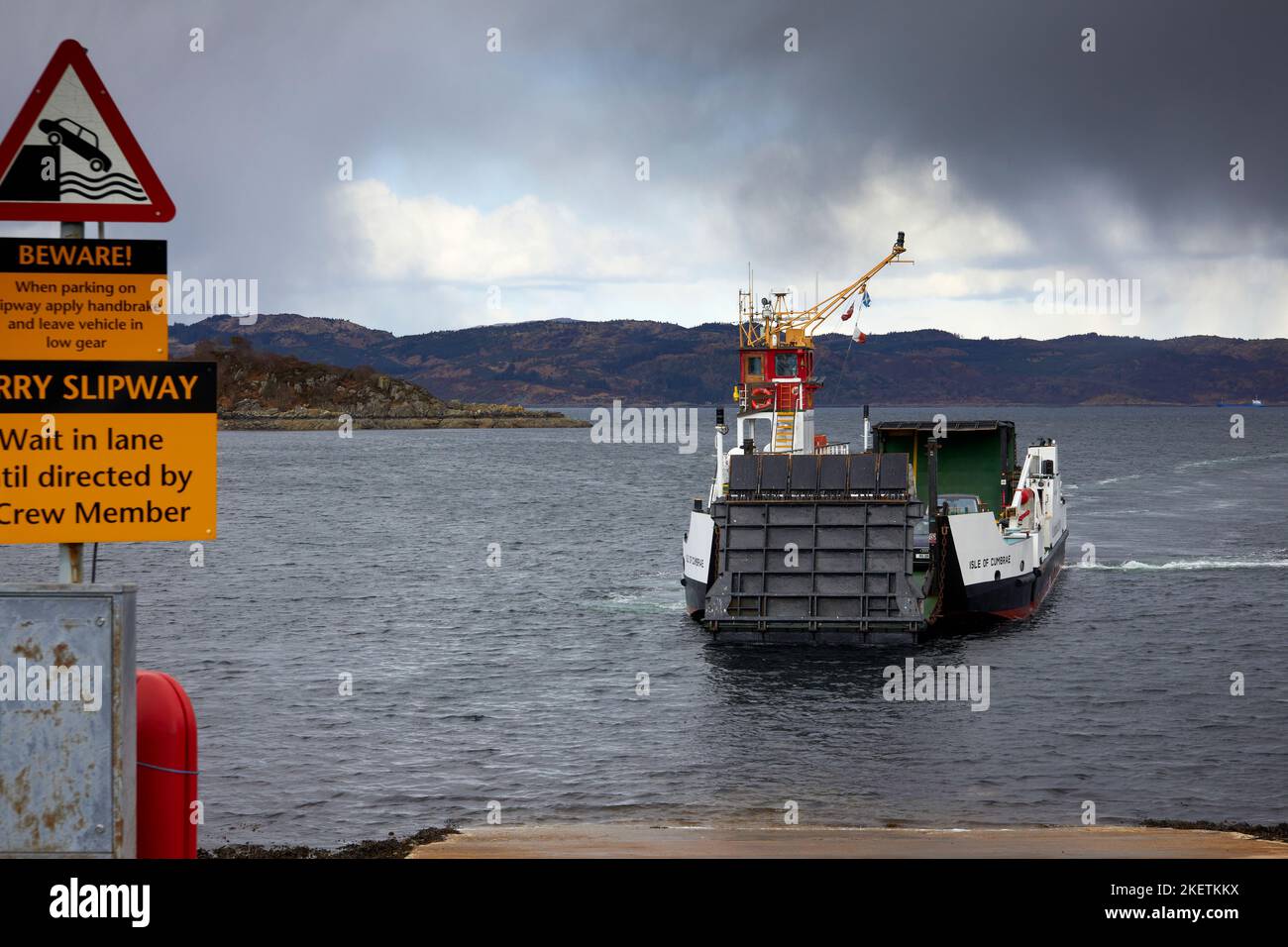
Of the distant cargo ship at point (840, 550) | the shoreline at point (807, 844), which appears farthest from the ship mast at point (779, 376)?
the shoreline at point (807, 844)

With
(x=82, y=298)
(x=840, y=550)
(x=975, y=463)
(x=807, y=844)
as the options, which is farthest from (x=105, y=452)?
(x=975, y=463)

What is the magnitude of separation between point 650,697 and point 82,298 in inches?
1058

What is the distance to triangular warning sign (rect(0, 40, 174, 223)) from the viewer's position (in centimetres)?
787

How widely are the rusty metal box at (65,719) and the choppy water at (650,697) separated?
553 inches

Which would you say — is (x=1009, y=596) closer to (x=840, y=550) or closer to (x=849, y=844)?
(x=840, y=550)

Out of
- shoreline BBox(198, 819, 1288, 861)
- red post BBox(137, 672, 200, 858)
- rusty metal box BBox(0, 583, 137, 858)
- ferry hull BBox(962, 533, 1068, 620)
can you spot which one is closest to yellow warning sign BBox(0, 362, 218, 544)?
rusty metal box BBox(0, 583, 137, 858)

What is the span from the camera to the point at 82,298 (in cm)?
810

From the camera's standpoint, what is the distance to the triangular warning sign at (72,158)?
25.8ft

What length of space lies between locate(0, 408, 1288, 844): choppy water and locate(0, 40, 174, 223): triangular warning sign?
15163 mm

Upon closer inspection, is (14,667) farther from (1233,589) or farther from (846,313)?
(1233,589)

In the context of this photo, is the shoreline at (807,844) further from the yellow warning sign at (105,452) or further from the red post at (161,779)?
the yellow warning sign at (105,452)

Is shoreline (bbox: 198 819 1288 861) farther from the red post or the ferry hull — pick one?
the ferry hull
